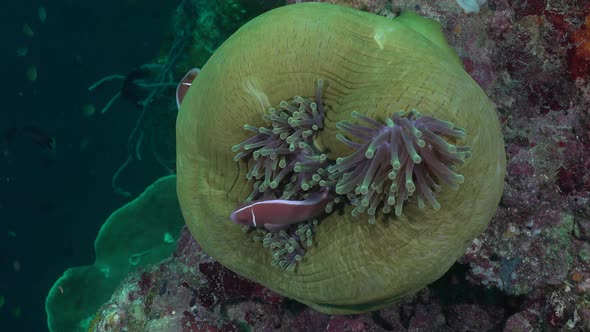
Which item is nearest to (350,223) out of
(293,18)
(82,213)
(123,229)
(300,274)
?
(300,274)

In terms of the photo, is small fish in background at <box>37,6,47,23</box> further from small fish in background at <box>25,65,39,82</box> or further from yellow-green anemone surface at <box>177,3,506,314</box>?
yellow-green anemone surface at <box>177,3,506,314</box>

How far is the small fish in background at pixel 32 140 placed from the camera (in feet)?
Answer: 24.2

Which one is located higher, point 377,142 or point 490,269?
point 377,142

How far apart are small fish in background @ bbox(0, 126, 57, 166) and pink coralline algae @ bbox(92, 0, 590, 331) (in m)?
6.42

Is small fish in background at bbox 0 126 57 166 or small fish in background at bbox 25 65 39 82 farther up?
small fish in background at bbox 25 65 39 82

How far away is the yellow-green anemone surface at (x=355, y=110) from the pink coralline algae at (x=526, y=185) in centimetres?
89

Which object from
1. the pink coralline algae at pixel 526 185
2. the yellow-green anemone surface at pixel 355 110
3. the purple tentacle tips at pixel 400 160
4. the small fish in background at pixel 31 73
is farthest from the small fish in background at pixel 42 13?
the purple tentacle tips at pixel 400 160

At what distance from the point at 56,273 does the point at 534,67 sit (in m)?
8.48

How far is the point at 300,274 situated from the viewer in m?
1.98

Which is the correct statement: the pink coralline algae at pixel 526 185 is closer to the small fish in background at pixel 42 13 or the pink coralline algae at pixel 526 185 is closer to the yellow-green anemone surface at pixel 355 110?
the yellow-green anemone surface at pixel 355 110

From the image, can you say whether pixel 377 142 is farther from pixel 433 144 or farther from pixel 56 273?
pixel 56 273

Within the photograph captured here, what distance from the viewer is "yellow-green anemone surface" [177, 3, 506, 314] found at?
1.58 m

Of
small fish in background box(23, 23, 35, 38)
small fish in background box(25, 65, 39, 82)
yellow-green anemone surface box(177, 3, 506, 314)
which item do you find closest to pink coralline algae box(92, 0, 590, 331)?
yellow-green anemone surface box(177, 3, 506, 314)

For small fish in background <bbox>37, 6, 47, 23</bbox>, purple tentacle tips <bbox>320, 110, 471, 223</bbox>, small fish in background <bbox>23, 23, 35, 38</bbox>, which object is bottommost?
small fish in background <bbox>23, 23, 35, 38</bbox>
